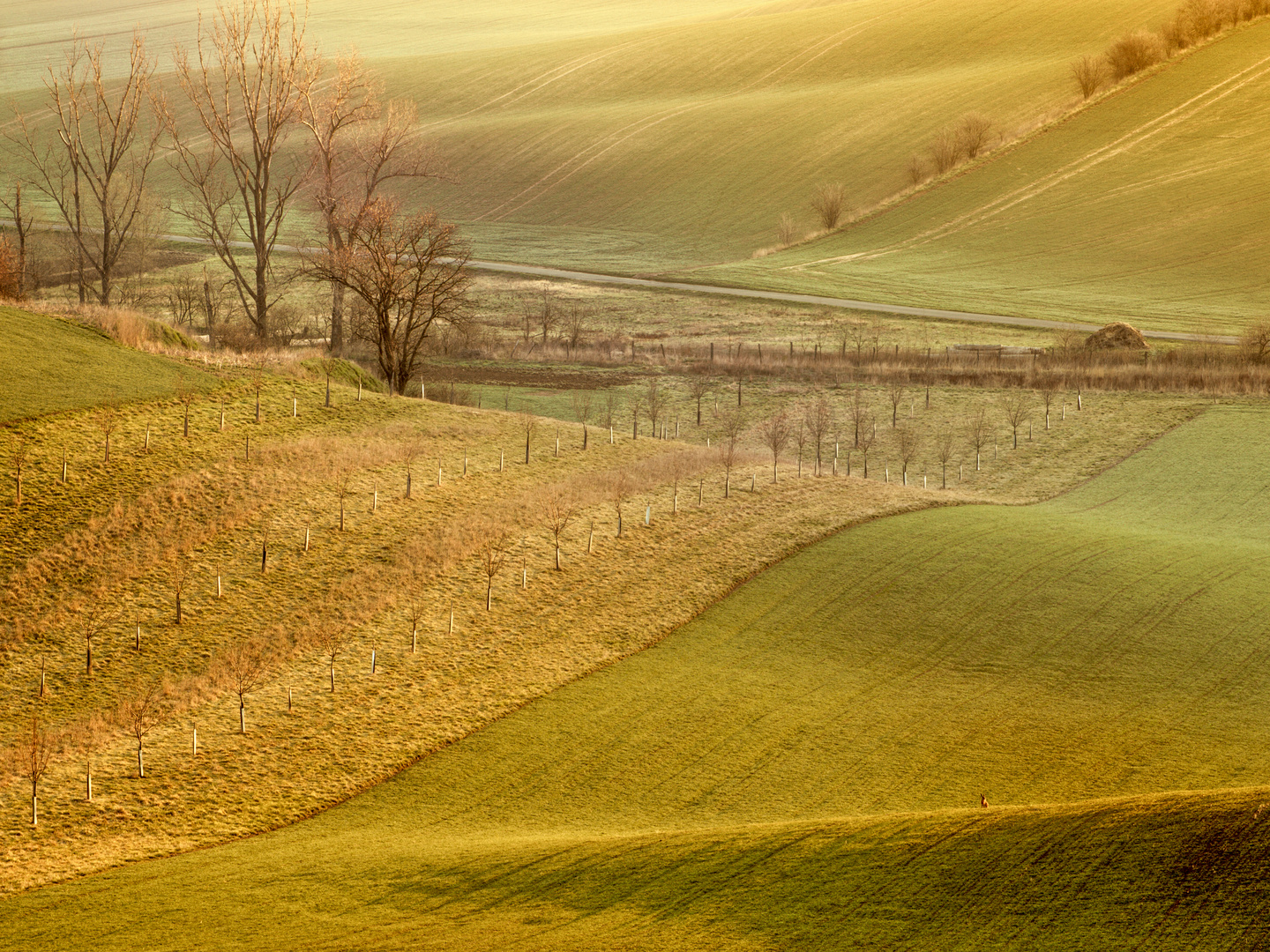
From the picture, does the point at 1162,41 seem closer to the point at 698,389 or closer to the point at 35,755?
the point at 698,389

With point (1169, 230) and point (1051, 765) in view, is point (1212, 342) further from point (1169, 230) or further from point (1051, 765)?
point (1051, 765)

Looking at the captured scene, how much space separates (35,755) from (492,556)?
12.7 metres

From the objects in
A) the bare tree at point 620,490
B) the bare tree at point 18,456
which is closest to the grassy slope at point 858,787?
the bare tree at point 620,490

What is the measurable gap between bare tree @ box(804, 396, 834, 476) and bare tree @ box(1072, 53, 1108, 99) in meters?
75.1

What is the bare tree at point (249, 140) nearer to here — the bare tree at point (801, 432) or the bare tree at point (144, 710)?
the bare tree at point (801, 432)

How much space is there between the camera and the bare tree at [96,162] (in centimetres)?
6988

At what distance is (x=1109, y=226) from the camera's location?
92.2 meters

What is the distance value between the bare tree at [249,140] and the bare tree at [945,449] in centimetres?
3207

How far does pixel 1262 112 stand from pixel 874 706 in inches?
4002

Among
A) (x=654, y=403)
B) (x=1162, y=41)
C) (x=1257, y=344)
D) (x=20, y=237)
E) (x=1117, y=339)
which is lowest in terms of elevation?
(x=654, y=403)

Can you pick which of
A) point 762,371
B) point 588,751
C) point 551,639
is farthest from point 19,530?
point 762,371

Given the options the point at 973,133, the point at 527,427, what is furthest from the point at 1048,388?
the point at 973,133

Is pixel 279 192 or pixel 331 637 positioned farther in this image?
pixel 279 192

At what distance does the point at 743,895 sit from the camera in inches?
577
